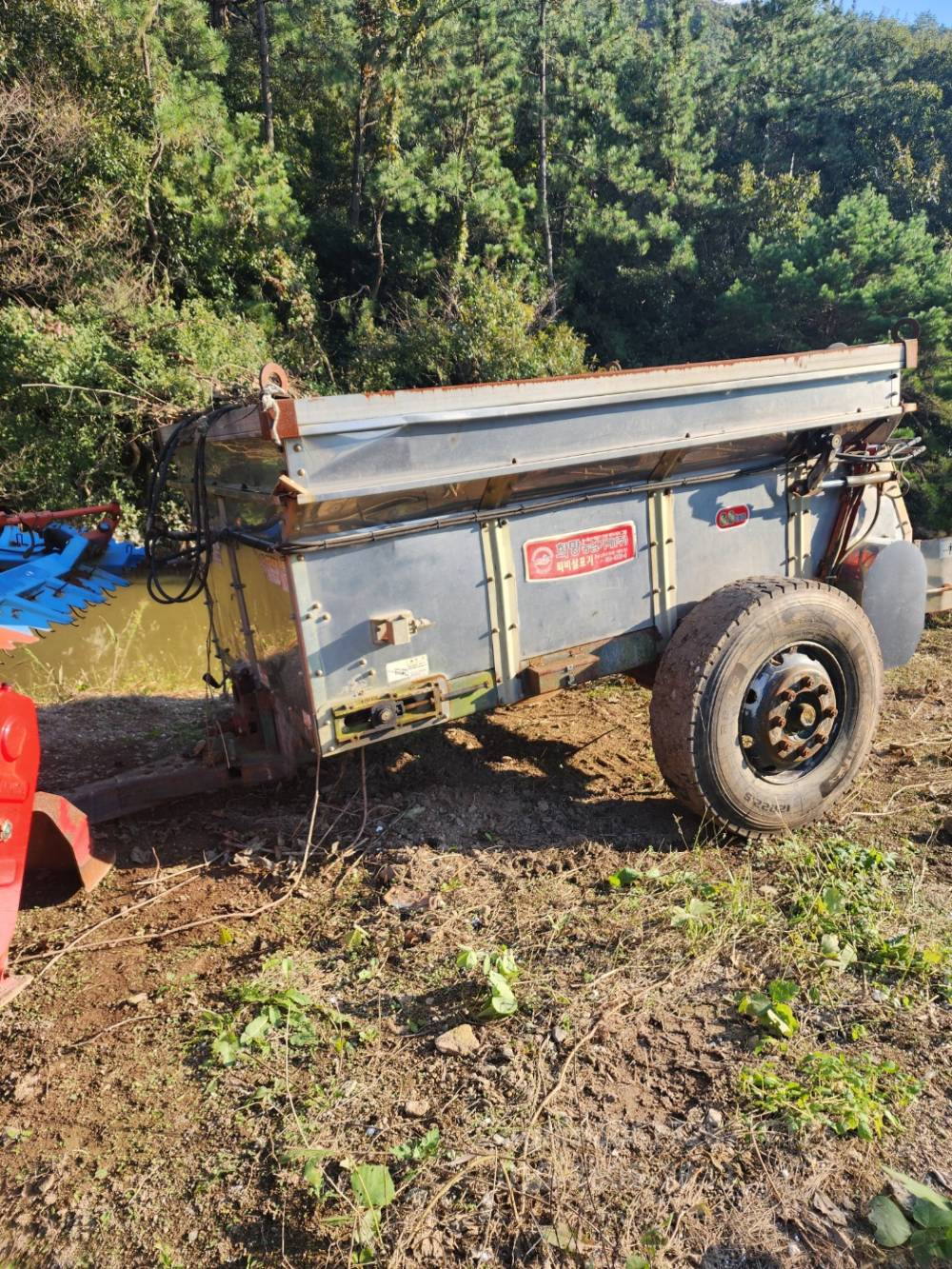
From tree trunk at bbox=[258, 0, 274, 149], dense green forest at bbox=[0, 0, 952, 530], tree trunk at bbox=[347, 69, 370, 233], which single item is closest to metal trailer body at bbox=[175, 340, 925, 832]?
dense green forest at bbox=[0, 0, 952, 530]

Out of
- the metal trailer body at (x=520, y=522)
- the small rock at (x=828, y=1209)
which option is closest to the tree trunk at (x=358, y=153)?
the metal trailer body at (x=520, y=522)

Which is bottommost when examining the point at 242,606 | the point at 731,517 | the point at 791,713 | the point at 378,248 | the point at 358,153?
the point at 791,713

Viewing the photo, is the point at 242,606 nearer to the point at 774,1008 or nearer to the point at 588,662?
the point at 588,662

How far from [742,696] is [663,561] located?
27.8 inches

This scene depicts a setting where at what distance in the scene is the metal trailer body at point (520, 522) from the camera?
315 cm

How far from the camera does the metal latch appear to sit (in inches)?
128

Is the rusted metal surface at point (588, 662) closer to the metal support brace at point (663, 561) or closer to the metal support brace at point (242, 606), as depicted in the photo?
the metal support brace at point (663, 561)

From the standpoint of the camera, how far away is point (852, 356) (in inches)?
159

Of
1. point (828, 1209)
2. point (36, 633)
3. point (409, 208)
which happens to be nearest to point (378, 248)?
point (409, 208)

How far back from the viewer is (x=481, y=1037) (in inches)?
109

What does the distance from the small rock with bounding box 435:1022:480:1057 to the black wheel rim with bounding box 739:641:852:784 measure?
67.2 inches

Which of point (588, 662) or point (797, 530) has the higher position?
point (797, 530)

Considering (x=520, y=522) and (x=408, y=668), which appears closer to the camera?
(x=408, y=668)

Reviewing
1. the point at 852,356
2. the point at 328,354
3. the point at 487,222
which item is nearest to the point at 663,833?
the point at 852,356
